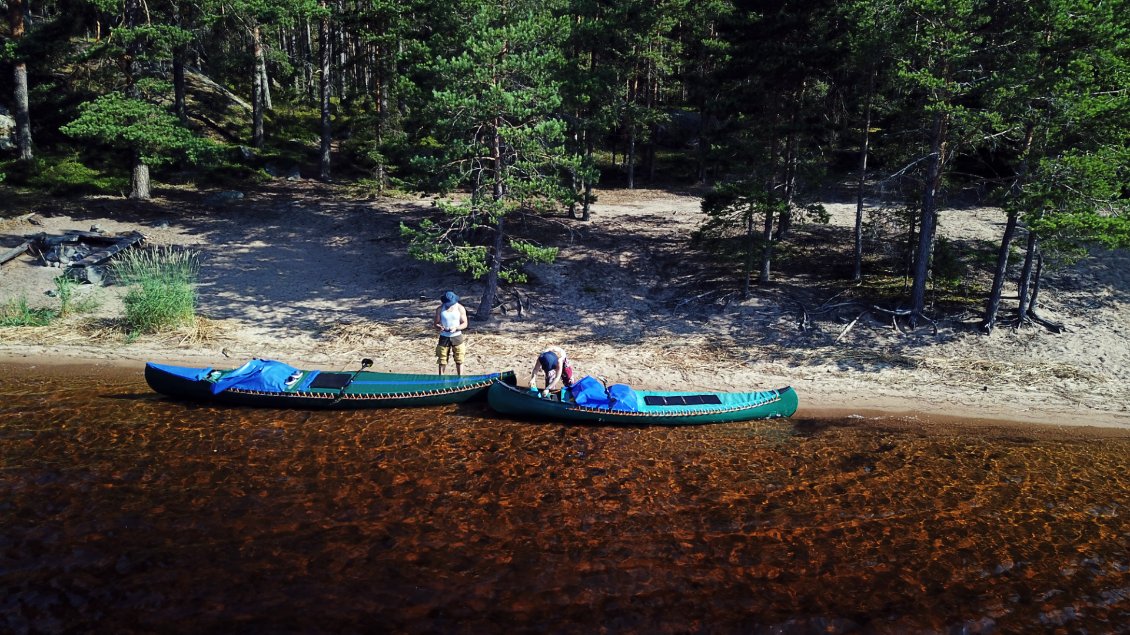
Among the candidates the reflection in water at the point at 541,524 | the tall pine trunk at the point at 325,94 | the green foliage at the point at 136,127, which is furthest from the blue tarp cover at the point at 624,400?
the tall pine trunk at the point at 325,94

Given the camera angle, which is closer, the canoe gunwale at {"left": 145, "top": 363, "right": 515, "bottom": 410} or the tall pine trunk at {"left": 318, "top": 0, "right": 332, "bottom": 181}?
the canoe gunwale at {"left": 145, "top": 363, "right": 515, "bottom": 410}

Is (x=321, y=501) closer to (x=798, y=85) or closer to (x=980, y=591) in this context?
(x=980, y=591)

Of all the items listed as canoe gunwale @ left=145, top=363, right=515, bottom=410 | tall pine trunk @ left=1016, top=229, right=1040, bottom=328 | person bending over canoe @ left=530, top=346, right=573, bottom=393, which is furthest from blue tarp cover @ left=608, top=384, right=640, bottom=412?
tall pine trunk @ left=1016, top=229, right=1040, bottom=328

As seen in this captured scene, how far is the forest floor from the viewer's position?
15992 millimetres

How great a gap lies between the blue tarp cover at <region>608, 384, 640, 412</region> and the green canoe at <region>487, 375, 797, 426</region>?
5cm

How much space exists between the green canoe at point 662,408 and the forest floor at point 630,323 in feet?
3.69

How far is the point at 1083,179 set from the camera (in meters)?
15.1

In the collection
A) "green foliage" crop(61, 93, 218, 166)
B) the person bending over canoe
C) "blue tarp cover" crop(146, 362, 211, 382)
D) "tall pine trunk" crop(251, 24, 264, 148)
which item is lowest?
"blue tarp cover" crop(146, 362, 211, 382)

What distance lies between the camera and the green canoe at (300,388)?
14359mm

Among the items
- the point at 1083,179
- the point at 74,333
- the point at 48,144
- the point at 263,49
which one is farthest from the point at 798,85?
the point at 48,144

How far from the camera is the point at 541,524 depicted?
10.5 m

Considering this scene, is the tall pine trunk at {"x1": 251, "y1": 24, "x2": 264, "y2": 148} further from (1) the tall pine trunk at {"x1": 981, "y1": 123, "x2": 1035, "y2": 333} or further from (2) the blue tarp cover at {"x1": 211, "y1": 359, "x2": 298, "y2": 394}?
(1) the tall pine trunk at {"x1": 981, "y1": 123, "x2": 1035, "y2": 333}

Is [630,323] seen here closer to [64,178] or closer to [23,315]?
[23,315]

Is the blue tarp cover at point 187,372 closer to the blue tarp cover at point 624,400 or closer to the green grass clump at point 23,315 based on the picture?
the green grass clump at point 23,315
